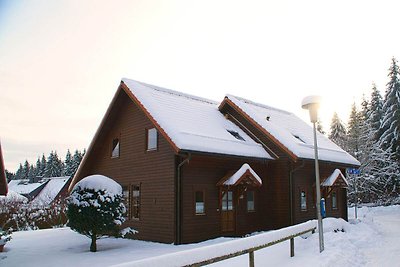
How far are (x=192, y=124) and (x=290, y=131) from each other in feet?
26.8

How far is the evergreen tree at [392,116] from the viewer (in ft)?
134

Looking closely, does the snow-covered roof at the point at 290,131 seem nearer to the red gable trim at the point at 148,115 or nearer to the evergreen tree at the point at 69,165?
the red gable trim at the point at 148,115

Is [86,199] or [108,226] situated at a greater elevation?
[86,199]

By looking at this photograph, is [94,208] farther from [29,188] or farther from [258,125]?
[29,188]

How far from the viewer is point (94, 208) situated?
1438cm

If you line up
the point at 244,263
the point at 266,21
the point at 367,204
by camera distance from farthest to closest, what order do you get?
the point at 367,204
the point at 266,21
the point at 244,263

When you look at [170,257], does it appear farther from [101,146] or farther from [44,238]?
[101,146]

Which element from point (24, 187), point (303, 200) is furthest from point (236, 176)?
point (24, 187)

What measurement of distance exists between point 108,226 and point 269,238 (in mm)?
7364

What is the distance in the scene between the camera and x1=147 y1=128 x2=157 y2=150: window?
18.1 m

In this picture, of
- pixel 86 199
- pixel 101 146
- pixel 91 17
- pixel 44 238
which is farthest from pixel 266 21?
pixel 44 238

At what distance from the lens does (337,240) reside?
13078 millimetres

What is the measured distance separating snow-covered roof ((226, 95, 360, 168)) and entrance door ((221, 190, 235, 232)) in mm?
3841

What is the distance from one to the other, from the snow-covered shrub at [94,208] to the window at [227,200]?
16.5 ft
